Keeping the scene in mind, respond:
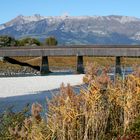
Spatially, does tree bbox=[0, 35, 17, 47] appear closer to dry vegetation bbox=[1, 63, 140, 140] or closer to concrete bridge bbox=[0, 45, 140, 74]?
concrete bridge bbox=[0, 45, 140, 74]

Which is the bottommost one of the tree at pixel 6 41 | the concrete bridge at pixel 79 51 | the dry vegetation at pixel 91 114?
the tree at pixel 6 41

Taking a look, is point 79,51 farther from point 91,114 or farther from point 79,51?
point 91,114

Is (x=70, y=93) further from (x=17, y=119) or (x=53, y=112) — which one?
(x=17, y=119)

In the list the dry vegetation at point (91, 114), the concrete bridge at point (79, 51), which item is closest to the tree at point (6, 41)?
the concrete bridge at point (79, 51)

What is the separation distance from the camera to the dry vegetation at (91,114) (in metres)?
8.15

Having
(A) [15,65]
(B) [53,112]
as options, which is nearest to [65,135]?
(B) [53,112]

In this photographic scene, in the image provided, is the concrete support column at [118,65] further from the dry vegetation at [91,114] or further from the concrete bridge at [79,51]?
the dry vegetation at [91,114]

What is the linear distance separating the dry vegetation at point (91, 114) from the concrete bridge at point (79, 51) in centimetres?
A: 7605

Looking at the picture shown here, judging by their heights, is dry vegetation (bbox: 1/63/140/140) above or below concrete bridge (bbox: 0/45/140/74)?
above

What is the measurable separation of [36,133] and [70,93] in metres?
0.89

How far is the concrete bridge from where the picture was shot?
3451 inches

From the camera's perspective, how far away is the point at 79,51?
304 ft

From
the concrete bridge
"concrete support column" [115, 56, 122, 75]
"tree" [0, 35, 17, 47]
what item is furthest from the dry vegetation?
"tree" [0, 35, 17, 47]

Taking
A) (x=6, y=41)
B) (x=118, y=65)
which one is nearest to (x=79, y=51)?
(x=118, y=65)
